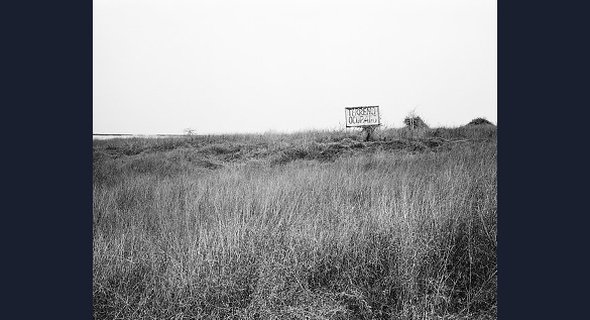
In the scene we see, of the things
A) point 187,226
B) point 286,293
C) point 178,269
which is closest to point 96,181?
point 187,226

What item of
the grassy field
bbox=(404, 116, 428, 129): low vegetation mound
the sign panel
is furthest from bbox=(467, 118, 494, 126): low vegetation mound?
the sign panel

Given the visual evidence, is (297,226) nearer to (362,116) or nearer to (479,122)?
(362,116)

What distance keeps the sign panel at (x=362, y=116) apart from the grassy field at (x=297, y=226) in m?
0.32

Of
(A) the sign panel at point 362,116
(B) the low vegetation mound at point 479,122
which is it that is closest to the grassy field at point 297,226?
(B) the low vegetation mound at point 479,122

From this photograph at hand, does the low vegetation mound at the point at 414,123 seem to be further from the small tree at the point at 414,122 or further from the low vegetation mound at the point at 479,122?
the low vegetation mound at the point at 479,122

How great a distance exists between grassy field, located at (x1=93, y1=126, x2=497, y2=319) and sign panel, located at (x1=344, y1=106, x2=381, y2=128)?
1.04 feet

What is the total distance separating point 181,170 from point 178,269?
5.82 ft

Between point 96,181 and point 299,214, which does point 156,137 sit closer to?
point 96,181

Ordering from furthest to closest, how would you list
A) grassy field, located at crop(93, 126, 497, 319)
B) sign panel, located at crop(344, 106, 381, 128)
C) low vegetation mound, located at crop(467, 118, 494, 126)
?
sign panel, located at crop(344, 106, 381, 128)
low vegetation mound, located at crop(467, 118, 494, 126)
grassy field, located at crop(93, 126, 497, 319)

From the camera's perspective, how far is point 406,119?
12.8ft

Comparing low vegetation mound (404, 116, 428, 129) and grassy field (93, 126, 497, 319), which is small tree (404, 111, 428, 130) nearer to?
low vegetation mound (404, 116, 428, 129)

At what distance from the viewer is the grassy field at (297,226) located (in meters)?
2.54

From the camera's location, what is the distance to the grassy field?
254 centimetres

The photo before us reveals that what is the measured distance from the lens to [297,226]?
308cm
